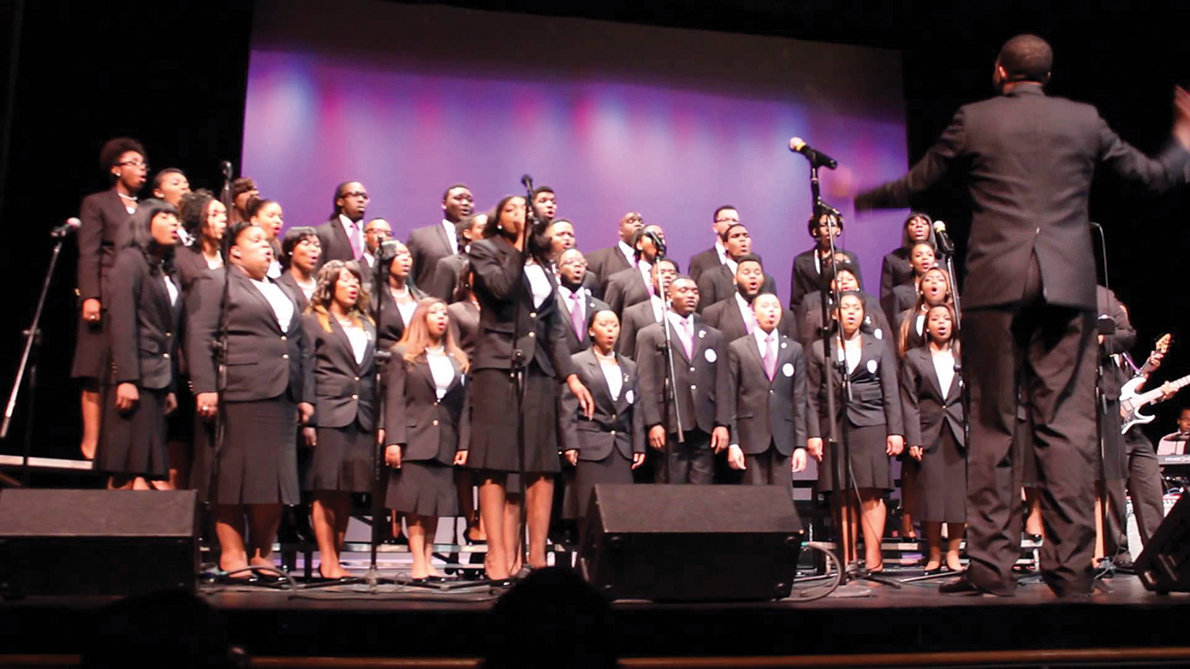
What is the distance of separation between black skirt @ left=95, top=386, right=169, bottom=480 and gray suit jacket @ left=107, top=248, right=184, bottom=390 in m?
0.09

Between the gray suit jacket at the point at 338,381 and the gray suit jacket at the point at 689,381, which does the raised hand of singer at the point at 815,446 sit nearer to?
the gray suit jacket at the point at 689,381

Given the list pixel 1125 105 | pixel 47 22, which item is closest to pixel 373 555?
pixel 47 22

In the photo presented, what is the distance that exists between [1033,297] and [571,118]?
5.82 metres

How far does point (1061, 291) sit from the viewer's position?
3426 millimetres

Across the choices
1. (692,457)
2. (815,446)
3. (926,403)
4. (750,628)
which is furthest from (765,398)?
(750,628)

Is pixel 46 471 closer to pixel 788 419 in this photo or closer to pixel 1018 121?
pixel 788 419

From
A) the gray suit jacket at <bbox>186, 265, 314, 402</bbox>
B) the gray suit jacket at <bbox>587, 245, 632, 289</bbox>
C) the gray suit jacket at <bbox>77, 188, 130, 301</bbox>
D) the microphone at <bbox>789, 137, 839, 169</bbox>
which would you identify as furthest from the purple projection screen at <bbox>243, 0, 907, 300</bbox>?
the microphone at <bbox>789, 137, 839, 169</bbox>

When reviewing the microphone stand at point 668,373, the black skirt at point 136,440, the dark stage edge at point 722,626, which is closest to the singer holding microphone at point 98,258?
the black skirt at point 136,440

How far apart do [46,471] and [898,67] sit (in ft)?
22.5

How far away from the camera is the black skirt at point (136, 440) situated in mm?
4637

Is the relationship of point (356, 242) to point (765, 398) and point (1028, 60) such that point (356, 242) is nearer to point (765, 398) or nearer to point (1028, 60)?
point (765, 398)

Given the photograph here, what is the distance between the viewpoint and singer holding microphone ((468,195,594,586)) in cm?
475

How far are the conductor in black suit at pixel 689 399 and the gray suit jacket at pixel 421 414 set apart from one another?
41.5 inches

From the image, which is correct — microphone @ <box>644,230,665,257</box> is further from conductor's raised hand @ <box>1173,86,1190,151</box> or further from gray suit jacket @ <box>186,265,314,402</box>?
conductor's raised hand @ <box>1173,86,1190,151</box>
